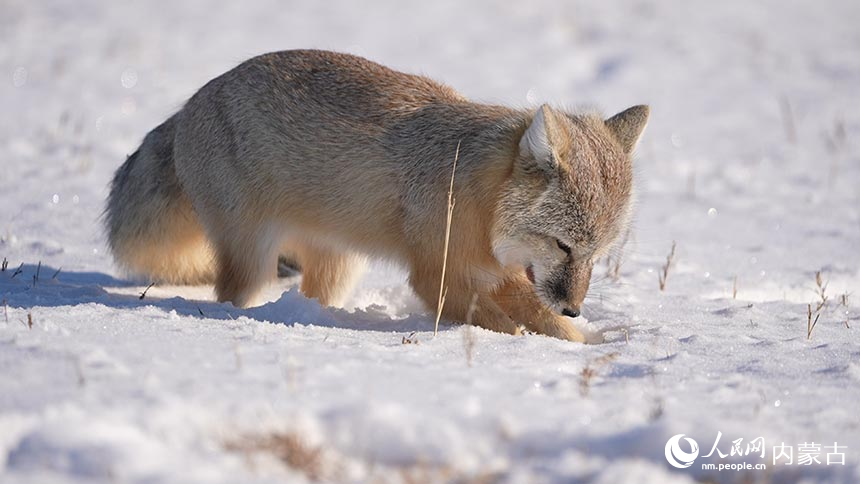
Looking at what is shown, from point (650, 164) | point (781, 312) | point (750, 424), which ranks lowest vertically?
point (750, 424)

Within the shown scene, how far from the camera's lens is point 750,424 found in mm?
3809

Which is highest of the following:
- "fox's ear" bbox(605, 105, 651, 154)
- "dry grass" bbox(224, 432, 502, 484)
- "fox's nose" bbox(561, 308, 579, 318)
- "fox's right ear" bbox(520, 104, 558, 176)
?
"fox's ear" bbox(605, 105, 651, 154)

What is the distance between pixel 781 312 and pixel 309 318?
3164 mm

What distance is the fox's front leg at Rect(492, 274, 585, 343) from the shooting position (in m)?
5.89

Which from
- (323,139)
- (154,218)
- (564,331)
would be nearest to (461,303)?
(564,331)

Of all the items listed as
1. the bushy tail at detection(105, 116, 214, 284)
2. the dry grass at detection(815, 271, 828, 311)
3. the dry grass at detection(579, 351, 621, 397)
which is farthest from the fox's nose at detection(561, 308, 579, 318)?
the bushy tail at detection(105, 116, 214, 284)

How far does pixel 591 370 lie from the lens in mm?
Answer: 4277

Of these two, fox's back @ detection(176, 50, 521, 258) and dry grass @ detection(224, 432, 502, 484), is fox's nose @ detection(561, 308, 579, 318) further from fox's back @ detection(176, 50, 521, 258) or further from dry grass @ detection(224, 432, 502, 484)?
dry grass @ detection(224, 432, 502, 484)

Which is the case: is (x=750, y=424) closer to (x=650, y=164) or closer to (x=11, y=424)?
(x=11, y=424)

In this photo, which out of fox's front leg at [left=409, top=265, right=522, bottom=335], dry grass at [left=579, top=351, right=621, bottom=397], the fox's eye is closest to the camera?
dry grass at [left=579, top=351, right=621, bottom=397]

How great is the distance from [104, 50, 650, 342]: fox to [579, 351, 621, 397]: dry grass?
88 centimetres

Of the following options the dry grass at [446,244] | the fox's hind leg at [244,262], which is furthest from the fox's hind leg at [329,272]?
the dry grass at [446,244]

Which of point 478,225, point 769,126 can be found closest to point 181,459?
point 478,225

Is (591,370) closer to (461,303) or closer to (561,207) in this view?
(561,207)
